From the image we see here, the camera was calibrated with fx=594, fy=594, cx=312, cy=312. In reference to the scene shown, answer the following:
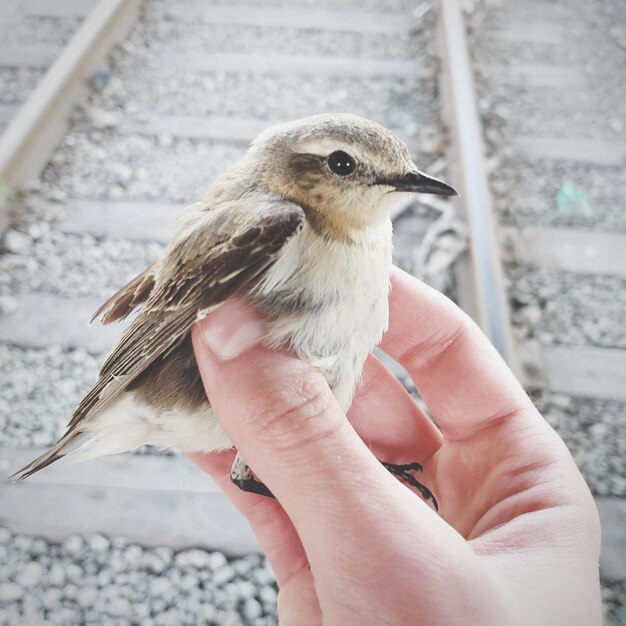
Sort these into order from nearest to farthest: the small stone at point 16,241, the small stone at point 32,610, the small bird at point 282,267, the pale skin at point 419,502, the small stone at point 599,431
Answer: the pale skin at point 419,502 < the small bird at point 282,267 < the small stone at point 32,610 < the small stone at point 599,431 < the small stone at point 16,241

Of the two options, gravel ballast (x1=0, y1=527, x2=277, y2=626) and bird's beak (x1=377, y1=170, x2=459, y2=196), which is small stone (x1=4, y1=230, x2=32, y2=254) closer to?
gravel ballast (x1=0, y1=527, x2=277, y2=626)

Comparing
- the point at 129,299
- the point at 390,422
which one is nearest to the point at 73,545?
the point at 129,299

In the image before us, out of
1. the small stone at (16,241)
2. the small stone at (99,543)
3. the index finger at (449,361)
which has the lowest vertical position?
the small stone at (99,543)

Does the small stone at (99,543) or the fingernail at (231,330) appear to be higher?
the fingernail at (231,330)

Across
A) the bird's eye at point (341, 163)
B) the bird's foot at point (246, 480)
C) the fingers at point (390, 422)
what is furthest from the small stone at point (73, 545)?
the bird's eye at point (341, 163)

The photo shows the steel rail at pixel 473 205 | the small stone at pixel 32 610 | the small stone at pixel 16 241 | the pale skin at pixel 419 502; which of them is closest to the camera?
the pale skin at pixel 419 502

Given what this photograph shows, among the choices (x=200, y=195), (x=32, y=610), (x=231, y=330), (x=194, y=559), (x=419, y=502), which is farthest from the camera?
(x=200, y=195)

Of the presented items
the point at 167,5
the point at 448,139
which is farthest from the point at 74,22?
the point at 448,139

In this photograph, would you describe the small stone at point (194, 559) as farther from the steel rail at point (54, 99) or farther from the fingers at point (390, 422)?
the steel rail at point (54, 99)

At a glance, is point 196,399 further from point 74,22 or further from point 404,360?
point 74,22

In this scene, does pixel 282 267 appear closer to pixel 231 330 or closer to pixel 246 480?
pixel 231 330
